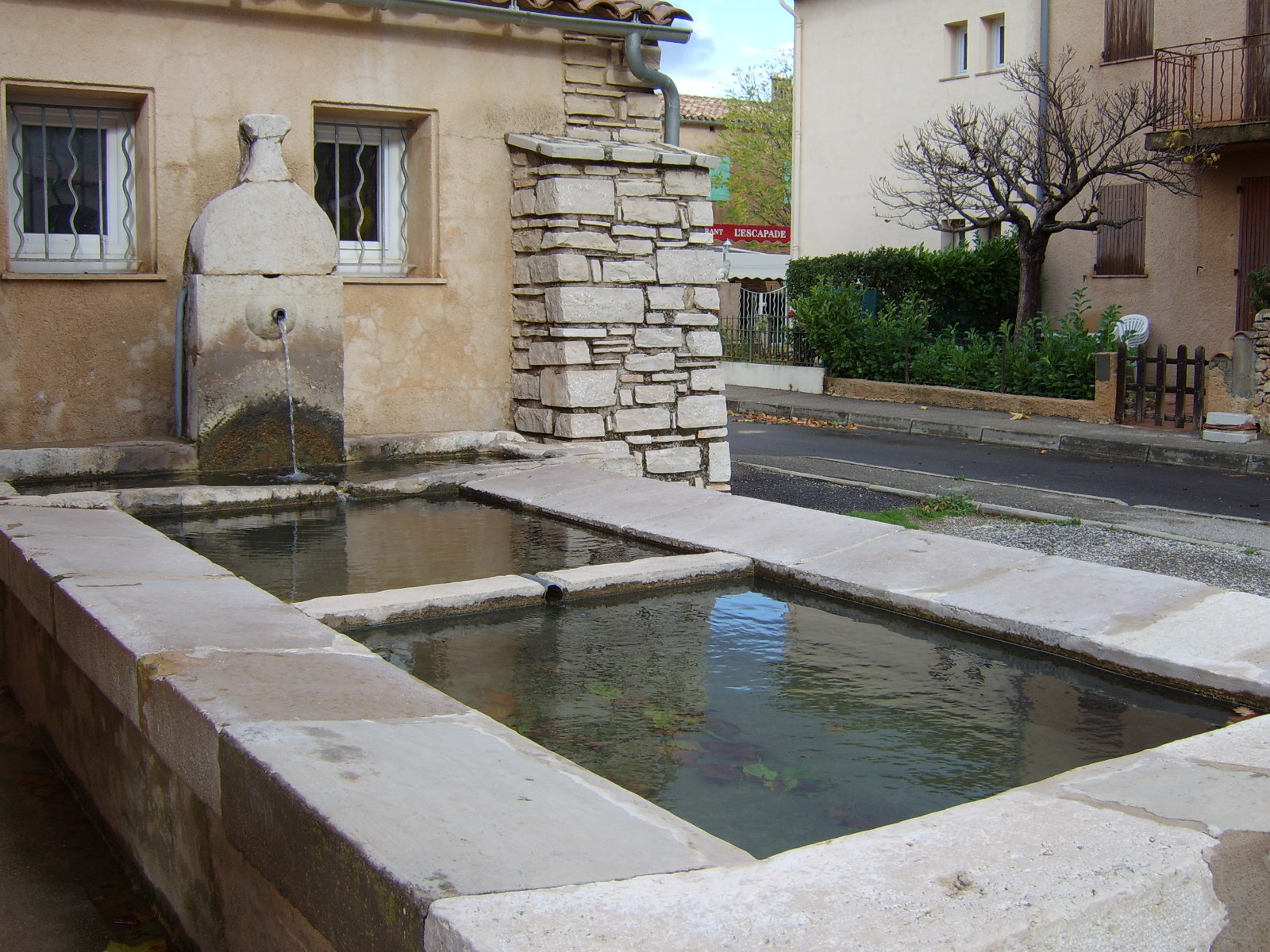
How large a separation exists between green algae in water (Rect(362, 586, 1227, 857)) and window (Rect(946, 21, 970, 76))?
63.0ft

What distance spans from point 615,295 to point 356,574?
3.57m

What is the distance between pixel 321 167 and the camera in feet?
26.0

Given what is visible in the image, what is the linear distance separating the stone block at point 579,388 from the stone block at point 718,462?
0.91m

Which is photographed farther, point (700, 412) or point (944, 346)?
point (944, 346)

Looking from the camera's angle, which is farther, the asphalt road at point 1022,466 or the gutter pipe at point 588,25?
the asphalt road at point 1022,466

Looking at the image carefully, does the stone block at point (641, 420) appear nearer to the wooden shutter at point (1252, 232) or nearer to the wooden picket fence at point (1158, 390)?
the wooden picket fence at point (1158, 390)

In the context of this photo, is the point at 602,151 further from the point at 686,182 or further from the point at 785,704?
the point at 785,704

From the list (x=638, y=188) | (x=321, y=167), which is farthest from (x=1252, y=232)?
(x=321, y=167)

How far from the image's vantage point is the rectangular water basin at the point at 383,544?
15.6 feet

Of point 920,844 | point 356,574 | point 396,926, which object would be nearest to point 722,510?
point 356,574

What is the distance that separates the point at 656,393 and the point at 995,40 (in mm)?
15678

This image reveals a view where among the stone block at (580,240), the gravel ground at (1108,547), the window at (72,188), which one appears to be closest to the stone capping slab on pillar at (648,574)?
the gravel ground at (1108,547)

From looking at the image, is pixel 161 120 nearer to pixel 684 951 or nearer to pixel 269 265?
pixel 269 265

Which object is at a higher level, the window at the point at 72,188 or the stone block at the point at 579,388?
the window at the point at 72,188
